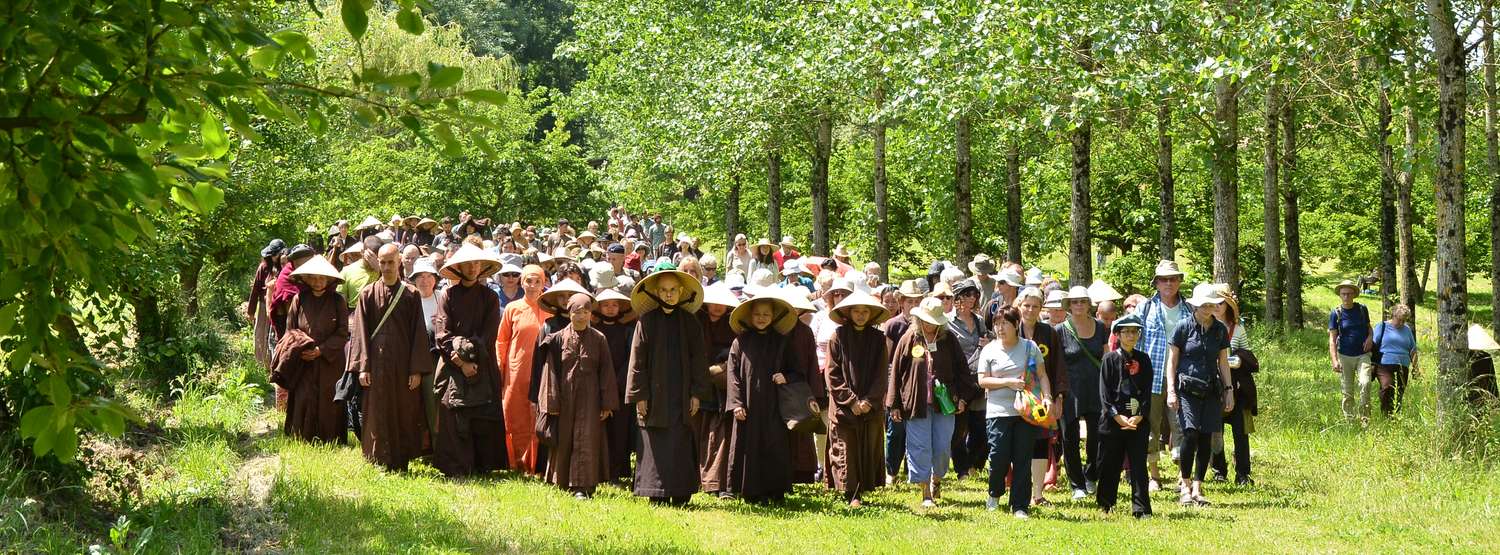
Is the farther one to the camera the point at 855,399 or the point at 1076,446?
the point at 1076,446

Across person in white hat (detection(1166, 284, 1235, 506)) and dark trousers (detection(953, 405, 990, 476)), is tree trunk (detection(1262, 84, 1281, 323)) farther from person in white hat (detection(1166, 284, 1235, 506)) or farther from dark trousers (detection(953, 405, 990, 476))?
person in white hat (detection(1166, 284, 1235, 506))

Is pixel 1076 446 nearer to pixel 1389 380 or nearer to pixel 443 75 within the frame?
pixel 1389 380

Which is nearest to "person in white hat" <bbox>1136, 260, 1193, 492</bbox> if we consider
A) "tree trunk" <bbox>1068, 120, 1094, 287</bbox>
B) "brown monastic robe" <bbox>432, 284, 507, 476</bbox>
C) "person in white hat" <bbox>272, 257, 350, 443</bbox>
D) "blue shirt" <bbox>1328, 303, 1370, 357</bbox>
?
"blue shirt" <bbox>1328, 303, 1370, 357</bbox>

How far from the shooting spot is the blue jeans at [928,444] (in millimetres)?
11367

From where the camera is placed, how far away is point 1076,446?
12.0m

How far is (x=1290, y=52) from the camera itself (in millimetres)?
13461

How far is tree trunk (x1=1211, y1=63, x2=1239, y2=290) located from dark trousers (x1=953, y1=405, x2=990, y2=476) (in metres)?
6.31

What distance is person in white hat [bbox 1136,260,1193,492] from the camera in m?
11.8

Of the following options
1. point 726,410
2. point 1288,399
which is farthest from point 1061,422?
point 1288,399

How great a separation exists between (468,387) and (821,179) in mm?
20002

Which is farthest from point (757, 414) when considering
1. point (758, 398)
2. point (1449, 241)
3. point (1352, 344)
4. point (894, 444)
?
point (1352, 344)

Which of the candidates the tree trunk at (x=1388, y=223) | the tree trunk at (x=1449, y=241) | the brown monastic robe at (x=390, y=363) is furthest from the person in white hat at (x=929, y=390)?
the tree trunk at (x=1388, y=223)

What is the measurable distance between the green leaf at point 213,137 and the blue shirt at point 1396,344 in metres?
13.8

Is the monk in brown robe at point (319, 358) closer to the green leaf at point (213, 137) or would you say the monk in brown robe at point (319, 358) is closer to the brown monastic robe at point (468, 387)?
the brown monastic robe at point (468, 387)
